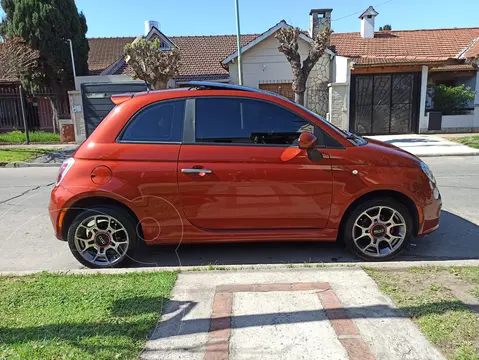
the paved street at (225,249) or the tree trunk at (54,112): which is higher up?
the tree trunk at (54,112)

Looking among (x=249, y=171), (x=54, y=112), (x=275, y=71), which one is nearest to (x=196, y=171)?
(x=249, y=171)

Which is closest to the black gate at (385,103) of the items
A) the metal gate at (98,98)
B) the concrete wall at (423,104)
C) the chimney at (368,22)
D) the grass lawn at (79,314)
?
the concrete wall at (423,104)

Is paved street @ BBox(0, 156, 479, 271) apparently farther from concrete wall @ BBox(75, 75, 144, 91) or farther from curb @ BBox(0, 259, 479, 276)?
concrete wall @ BBox(75, 75, 144, 91)

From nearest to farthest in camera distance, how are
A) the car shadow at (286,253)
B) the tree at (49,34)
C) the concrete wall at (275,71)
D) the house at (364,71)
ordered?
the car shadow at (286,253) → the house at (364,71) → the tree at (49,34) → the concrete wall at (275,71)

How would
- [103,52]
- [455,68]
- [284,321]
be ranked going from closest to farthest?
[284,321] < [455,68] < [103,52]

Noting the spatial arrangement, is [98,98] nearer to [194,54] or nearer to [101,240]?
[194,54]

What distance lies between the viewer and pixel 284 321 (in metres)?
2.82

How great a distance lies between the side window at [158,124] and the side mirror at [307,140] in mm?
1201

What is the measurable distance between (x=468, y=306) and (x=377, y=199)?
1.31m

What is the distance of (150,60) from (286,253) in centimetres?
1200

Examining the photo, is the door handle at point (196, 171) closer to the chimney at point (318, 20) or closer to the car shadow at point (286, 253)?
the car shadow at point (286, 253)

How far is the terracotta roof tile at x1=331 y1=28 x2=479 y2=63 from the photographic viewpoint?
825 inches

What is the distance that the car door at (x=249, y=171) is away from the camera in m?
3.83

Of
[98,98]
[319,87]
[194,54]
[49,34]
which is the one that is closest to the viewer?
[98,98]
